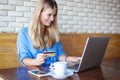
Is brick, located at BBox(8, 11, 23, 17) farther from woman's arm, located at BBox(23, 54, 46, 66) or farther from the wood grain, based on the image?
woman's arm, located at BBox(23, 54, 46, 66)

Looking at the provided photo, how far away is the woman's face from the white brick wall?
387mm

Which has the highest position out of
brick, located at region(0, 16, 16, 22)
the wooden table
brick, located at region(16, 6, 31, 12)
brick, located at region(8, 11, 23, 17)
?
brick, located at region(16, 6, 31, 12)

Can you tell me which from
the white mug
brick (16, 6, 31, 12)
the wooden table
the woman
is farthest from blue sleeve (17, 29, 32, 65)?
the white mug

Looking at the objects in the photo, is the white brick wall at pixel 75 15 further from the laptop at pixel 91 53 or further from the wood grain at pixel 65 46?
the laptop at pixel 91 53

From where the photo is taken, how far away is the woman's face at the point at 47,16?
1821 millimetres

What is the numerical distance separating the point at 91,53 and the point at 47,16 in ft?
1.95

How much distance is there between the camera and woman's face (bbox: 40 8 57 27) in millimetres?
1821

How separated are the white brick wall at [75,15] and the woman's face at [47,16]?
0.39 metres

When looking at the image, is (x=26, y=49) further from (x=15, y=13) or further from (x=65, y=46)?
(x=65, y=46)

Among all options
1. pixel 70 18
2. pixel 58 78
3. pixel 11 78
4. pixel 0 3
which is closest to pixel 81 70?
pixel 58 78

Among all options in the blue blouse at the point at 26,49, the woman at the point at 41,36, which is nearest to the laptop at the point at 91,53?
the woman at the point at 41,36

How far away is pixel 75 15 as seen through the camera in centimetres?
262

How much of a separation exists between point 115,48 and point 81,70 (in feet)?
5.80

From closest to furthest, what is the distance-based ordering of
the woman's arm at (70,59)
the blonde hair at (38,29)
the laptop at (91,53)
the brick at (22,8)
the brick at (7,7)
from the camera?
the laptop at (91,53), the woman's arm at (70,59), the blonde hair at (38,29), the brick at (7,7), the brick at (22,8)
